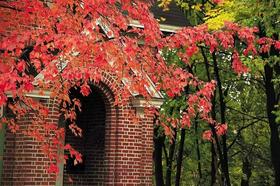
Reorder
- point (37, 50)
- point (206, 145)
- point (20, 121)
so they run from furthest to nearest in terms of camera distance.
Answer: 1. point (206, 145)
2. point (20, 121)
3. point (37, 50)

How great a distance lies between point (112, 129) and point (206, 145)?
69.7 feet

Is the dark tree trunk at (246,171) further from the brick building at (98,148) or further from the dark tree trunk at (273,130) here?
the brick building at (98,148)

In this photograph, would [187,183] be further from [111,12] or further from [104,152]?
[111,12]

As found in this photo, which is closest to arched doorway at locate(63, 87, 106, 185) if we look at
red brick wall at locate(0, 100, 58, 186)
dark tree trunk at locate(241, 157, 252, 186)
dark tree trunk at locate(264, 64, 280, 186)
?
red brick wall at locate(0, 100, 58, 186)

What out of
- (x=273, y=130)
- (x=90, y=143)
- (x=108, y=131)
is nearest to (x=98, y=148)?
(x=90, y=143)

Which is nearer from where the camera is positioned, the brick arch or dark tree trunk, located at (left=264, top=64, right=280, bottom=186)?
the brick arch

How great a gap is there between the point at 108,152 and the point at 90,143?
46.0 inches

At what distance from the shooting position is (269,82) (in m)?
20.6

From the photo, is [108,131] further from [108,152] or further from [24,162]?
[24,162]

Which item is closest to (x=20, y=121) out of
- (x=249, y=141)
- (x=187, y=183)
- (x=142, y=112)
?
(x=142, y=112)

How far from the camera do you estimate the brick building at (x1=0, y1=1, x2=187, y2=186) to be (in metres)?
13.4

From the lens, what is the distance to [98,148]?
15.5m

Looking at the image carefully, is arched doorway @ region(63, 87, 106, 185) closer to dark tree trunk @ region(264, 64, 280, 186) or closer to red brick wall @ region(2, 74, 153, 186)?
red brick wall @ region(2, 74, 153, 186)

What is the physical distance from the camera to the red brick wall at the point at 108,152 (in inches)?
528
